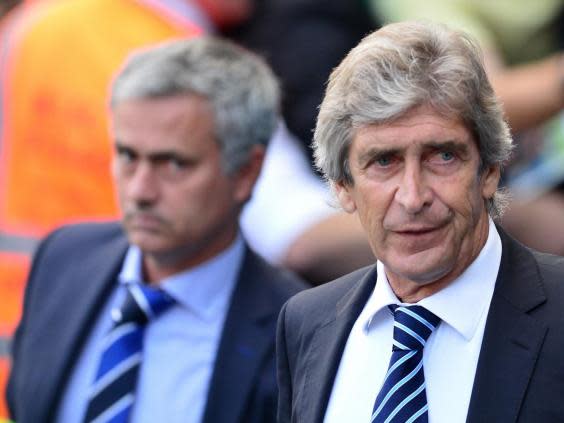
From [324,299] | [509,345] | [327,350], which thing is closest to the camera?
[509,345]

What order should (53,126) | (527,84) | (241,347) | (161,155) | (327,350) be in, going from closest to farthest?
1. (327,350)
2. (241,347)
3. (161,155)
4. (527,84)
5. (53,126)

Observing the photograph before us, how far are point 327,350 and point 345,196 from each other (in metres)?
0.35

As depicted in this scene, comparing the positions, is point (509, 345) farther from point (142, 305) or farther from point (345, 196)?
point (142, 305)

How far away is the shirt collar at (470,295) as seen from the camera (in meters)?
2.84

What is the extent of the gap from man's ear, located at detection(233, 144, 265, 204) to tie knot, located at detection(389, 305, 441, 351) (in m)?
1.52

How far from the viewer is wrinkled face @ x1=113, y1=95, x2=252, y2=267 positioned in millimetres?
4168

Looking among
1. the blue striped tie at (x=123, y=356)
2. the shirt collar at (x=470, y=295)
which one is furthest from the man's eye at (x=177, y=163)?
the shirt collar at (x=470, y=295)

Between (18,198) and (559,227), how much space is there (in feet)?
7.03

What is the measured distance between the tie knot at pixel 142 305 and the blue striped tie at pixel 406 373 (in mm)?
1427

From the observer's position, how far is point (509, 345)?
A: 275 centimetres

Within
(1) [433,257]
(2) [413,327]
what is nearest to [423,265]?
(1) [433,257]

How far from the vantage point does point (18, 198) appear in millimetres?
5488

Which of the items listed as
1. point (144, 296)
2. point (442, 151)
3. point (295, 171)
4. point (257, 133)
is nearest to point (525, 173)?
point (295, 171)

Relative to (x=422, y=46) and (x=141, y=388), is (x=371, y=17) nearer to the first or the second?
(x=141, y=388)
